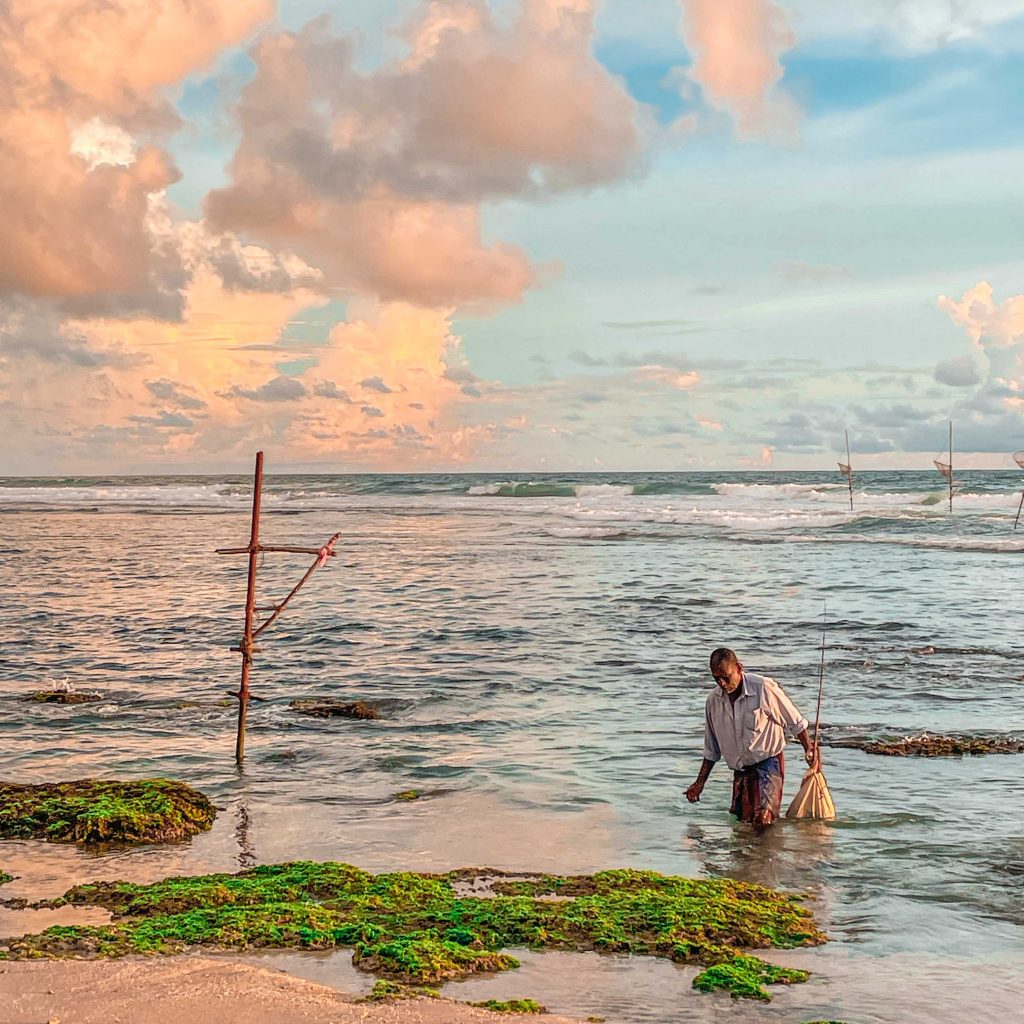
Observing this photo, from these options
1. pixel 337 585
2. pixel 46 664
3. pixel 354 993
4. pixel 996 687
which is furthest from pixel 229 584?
pixel 354 993

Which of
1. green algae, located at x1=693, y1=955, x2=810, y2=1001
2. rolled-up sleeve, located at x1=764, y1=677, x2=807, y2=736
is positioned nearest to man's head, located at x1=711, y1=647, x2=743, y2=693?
rolled-up sleeve, located at x1=764, y1=677, x2=807, y2=736

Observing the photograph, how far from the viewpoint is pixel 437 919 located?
610 centimetres

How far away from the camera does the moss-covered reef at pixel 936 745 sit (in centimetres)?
1060

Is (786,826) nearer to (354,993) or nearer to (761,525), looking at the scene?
(354,993)

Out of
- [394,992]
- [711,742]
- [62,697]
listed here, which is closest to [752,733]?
[711,742]

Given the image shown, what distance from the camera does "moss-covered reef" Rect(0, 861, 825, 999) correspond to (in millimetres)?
5551

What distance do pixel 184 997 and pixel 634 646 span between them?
12.6 metres

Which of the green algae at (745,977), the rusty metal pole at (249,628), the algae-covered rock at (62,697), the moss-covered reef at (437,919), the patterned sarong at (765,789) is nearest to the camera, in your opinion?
the green algae at (745,977)

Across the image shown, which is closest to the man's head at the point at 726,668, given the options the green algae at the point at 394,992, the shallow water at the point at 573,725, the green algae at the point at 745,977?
the shallow water at the point at 573,725

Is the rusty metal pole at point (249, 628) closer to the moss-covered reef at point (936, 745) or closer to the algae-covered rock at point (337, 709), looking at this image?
the algae-covered rock at point (337, 709)

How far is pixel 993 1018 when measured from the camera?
5.21m

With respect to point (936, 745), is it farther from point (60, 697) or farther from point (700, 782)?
point (60, 697)

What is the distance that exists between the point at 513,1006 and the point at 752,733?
358 centimetres

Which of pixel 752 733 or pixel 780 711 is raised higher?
pixel 780 711
